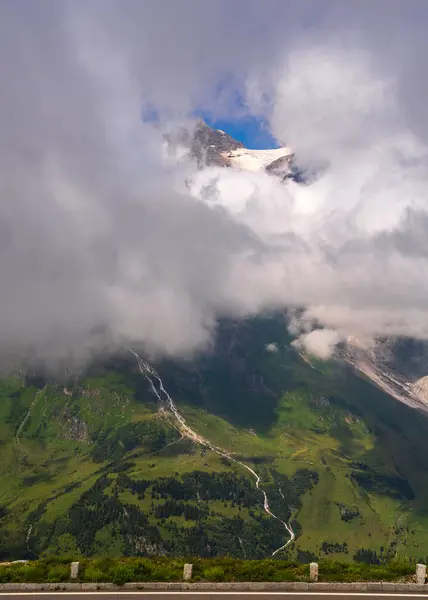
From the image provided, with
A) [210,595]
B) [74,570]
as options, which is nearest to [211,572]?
[210,595]

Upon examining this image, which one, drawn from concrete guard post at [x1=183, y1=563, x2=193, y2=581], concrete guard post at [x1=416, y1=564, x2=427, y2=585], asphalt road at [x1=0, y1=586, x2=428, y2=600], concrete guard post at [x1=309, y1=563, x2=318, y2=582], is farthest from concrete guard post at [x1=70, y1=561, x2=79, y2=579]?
concrete guard post at [x1=416, y1=564, x2=427, y2=585]

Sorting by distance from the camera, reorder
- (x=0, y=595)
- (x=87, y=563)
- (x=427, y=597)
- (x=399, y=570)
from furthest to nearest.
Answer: (x=87, y=563)
(x=399, y=570)
(x=0, y=595)
(x=427, y=597)

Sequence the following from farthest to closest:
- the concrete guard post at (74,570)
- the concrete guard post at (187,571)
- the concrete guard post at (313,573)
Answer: the concrete guard post at (74,570), the concrete guard post at (187,571), the concrete guard post at (313,573)

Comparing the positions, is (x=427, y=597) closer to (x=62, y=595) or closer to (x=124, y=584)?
(x=124, y=584)

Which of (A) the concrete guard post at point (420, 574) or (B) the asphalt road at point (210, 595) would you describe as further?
(A) the concrete guard post at point (420, 574)

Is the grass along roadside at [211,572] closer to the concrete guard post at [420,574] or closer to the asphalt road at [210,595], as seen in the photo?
the concrete guard post at [420,574]

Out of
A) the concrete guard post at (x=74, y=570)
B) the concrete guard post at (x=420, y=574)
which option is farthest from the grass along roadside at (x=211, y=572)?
the concrete guard post at (x=420, y=574)

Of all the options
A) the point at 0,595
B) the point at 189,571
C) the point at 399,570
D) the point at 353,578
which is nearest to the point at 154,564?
the point at 189,571

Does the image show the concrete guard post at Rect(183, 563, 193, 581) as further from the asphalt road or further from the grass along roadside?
the asphalt road
